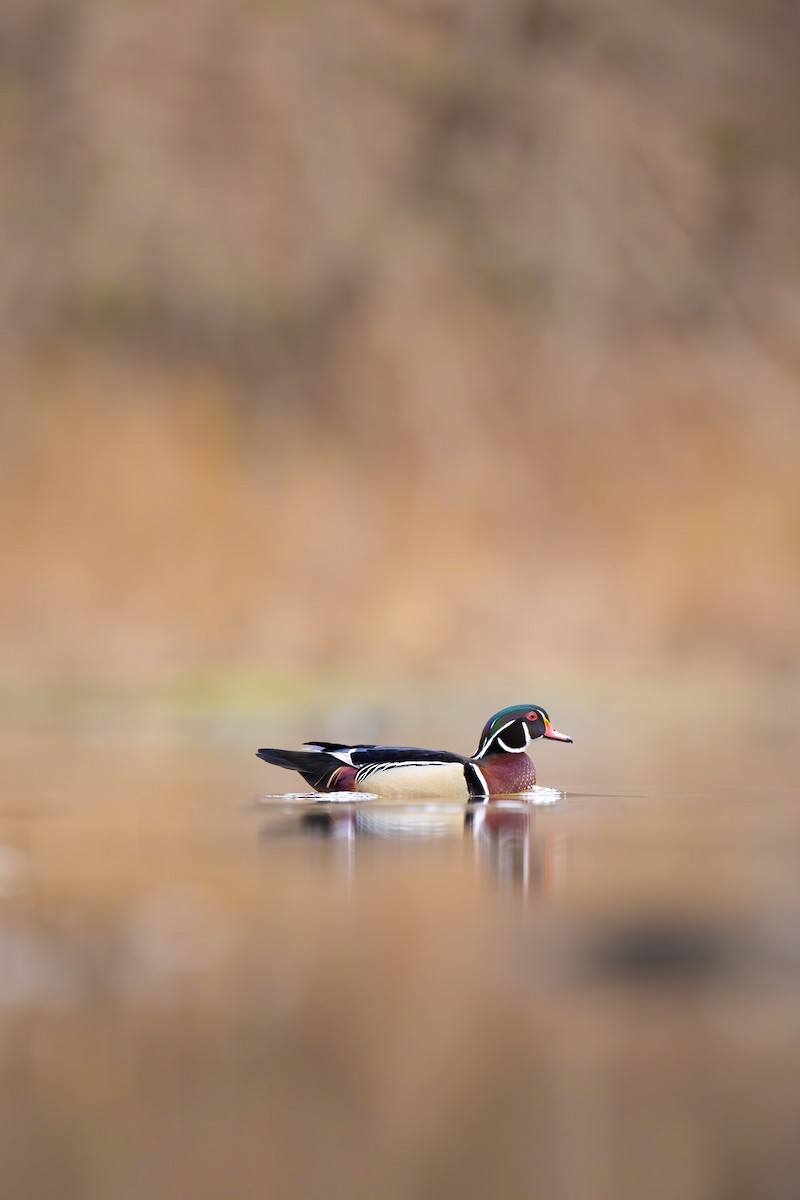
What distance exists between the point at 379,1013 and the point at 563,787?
4417mm

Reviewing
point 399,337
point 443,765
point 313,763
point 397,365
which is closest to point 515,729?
point 443,765

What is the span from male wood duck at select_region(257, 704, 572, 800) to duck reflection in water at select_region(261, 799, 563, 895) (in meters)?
0.07

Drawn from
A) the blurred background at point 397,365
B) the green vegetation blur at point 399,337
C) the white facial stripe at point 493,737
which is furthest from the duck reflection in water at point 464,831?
the green vegetation blur at point 399,337

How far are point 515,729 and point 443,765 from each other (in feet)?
1.03

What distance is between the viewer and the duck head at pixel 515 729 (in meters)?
6.54

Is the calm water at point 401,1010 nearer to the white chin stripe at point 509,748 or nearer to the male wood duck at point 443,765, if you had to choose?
the male wood duck at point 443,765

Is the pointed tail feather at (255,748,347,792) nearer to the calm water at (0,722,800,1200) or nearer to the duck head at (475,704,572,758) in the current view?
the duck head at (475,704,572,758)

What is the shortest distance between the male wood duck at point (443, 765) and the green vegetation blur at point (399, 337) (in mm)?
13754

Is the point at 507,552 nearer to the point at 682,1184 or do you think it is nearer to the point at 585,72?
the point at 585,72

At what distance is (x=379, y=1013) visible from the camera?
308 centimetres

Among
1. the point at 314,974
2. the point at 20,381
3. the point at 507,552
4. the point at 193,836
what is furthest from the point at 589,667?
the point at 314,974

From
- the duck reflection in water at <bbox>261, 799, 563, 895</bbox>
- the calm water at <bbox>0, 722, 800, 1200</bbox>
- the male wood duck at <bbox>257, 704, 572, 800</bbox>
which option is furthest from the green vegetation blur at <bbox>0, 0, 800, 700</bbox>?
the calm water at <bbox>0, 722, 800, 1200</bbox>

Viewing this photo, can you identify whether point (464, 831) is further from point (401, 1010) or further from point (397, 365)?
point (397, 365)

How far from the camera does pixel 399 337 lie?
23.7 meters
